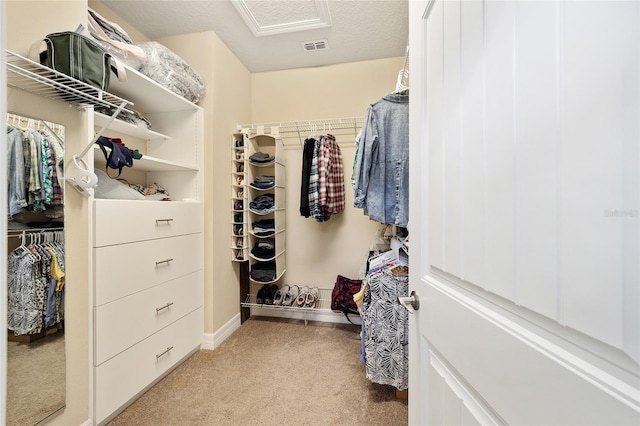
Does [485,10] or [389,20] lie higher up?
[389,20]

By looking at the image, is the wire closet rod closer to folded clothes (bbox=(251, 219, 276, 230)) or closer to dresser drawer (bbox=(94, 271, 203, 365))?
folded clothes (bbox=(251, 219, 276, 230))

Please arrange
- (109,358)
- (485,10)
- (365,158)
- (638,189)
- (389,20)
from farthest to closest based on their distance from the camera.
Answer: (389,20) < (365,158) < (109,358) < (485,10) < (638,189)

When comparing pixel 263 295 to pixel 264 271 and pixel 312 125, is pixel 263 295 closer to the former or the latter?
pixel 264 271

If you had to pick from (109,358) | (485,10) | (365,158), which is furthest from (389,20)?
(109,358)

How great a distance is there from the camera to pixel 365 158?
1.48m

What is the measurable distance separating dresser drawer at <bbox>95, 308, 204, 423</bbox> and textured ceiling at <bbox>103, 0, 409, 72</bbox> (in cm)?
221

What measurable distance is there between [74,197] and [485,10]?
5.44 ft

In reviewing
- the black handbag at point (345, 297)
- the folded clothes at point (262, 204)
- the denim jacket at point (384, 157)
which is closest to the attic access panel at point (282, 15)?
the denim jacket at point (384, 157)

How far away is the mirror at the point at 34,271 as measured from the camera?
40.9 inches

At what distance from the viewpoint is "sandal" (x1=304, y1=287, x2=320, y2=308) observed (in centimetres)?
251

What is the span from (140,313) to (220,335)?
78 centimetres

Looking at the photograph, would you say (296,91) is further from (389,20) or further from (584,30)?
(584,30)

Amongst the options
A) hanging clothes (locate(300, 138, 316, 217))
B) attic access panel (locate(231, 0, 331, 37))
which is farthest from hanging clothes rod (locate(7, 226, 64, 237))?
attic access panel (locate(231, 0, 331, 37))

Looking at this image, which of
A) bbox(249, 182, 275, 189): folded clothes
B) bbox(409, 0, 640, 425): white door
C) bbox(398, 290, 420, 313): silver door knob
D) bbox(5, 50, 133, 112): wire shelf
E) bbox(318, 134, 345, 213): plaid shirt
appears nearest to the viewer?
bbox(409, 0, 640, 425): white door
